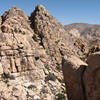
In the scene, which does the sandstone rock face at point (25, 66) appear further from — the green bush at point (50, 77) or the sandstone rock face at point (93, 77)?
the sandstone rock face at point (93, 77)

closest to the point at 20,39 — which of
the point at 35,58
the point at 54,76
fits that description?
the point at 35,58

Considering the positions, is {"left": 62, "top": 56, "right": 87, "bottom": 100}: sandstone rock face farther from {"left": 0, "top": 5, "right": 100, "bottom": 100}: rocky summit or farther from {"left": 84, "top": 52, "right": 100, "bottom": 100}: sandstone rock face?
{"left": 0, "top": 5, "right": 100, "bottom": 100}: rocky summit

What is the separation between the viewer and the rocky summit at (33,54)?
91.0 feet

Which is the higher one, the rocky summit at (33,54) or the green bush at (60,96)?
the rocky summit at (33,54)

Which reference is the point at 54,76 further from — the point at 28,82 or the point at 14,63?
the point at 14,63

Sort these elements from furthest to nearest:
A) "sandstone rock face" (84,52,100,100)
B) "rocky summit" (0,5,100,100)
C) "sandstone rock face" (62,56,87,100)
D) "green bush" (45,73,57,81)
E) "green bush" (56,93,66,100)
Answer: "green bush" (45,73,57,81) → "rocky summit" (0,5,100,100) → "green bush" (56,93,66,100) → "sandstone rock face" (62,56,87,100) → "sandstone rock face" (84,52,100,100)

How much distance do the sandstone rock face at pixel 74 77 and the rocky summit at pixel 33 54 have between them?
19.0 feet

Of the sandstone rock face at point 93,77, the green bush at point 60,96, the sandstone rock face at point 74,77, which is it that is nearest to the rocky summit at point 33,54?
the green bush at point 60,96

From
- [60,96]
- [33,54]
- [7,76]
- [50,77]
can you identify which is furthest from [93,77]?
[33,54]

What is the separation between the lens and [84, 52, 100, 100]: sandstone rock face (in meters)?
6.96

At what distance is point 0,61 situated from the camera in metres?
31.1

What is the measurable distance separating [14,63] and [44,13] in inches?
725

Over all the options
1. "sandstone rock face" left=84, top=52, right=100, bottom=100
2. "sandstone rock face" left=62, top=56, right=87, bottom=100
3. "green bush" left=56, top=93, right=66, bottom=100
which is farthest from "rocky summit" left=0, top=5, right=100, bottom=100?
"sandstone rock face" left=84, top=52, right=100, bottom=100

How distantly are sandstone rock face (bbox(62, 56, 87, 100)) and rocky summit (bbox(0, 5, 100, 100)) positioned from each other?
579 centimetres
